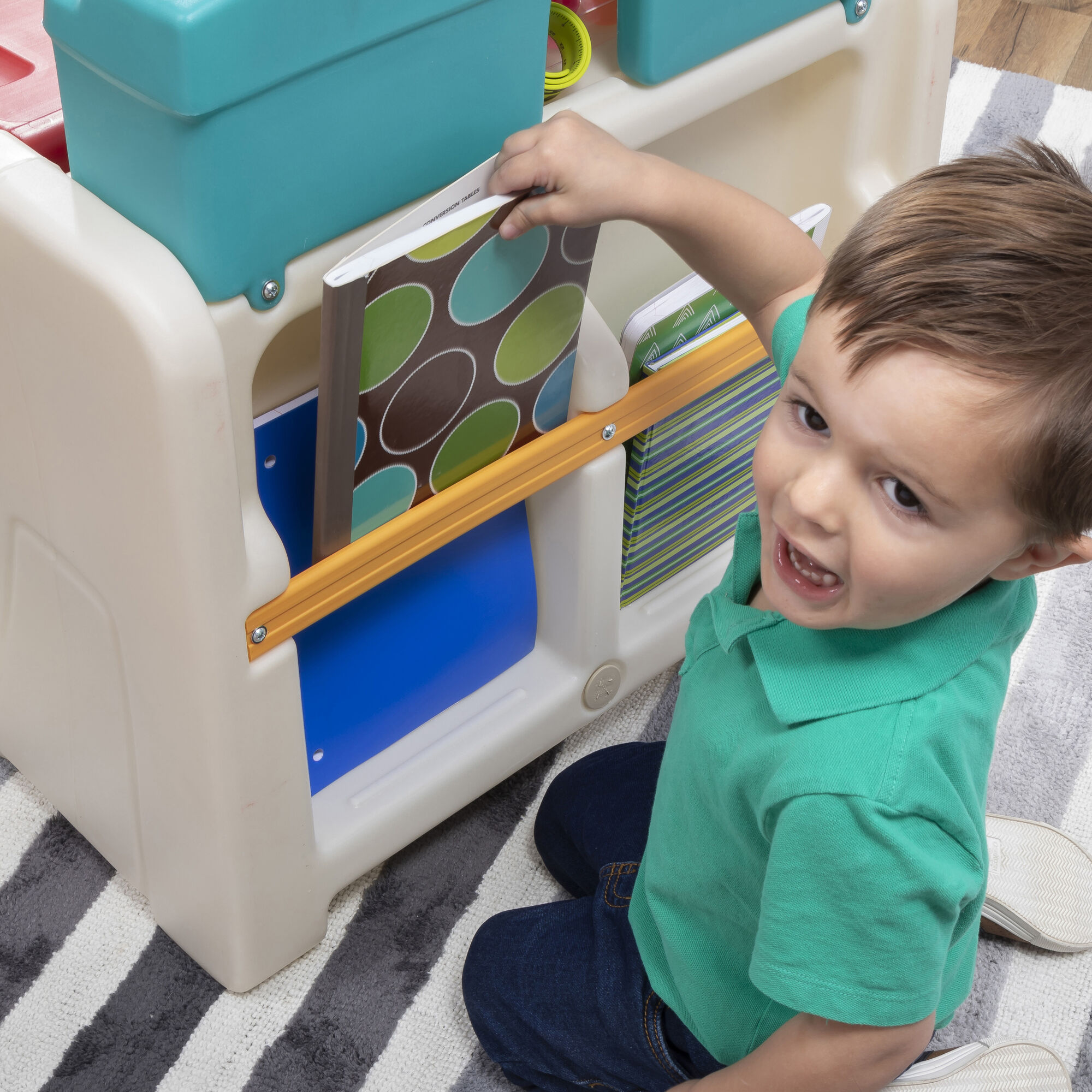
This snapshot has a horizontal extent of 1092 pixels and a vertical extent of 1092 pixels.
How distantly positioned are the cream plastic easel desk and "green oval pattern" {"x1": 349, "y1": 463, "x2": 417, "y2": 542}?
65 mm

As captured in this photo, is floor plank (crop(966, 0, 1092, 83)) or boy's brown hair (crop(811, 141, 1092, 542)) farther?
floor plank (crop(966, 0, 1092, 83))

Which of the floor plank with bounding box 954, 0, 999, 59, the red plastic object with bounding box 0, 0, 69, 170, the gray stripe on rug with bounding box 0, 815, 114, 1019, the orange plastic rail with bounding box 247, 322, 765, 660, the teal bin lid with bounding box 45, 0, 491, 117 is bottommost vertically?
the gray stripe on rug with bounding box 0, 815, 114, 1019

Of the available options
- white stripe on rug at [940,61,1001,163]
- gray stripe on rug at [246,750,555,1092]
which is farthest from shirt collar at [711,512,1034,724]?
white stripe on rug at [940,61,1001,163]

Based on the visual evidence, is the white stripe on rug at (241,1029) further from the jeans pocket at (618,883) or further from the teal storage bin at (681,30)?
the teal storage bin at (681,30)

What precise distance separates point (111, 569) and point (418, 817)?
0.33 m

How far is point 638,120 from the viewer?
82 centimetres

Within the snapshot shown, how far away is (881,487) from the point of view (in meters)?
0.57

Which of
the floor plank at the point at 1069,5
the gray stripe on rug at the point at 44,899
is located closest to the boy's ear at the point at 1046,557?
the gray stripe on rug at the point at 44,899

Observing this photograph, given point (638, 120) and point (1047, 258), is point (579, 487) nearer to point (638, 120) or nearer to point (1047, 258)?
point (638, 120)

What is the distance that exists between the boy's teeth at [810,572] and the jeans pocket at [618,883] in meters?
0.33

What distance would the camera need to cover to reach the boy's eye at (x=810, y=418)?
0.60 m

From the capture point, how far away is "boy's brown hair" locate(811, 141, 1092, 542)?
527mm

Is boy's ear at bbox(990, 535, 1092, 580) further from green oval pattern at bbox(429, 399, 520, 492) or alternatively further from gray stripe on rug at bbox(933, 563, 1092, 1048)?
gray stripe on rug at bbox(933, 563, 1092, 1048)

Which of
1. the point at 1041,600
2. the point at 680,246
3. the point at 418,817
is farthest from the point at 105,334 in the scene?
the point at 1041,600
